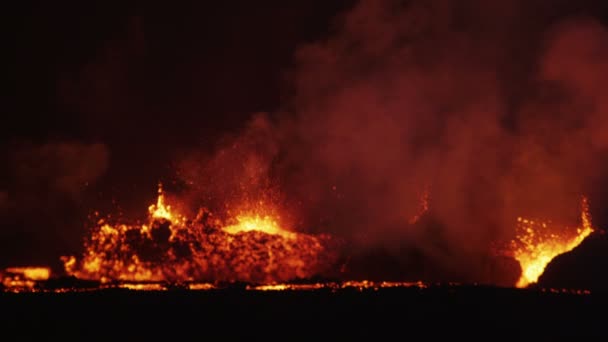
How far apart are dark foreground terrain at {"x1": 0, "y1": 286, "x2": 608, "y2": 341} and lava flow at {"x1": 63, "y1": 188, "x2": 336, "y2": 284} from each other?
19.8 ft

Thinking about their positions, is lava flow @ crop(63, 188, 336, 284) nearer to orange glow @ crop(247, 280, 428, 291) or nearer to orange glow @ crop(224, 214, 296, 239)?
orange glow @ crop(224, 214, 296, 239)

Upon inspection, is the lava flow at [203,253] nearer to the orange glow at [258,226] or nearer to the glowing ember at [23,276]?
the orange glow at [258,226]

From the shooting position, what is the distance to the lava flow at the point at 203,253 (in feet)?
90.5

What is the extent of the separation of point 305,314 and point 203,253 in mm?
10130

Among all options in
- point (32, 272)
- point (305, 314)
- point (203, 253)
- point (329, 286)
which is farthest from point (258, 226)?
point (32, 272)

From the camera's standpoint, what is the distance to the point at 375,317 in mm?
19156

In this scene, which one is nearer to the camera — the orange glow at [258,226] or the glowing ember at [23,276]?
the glowing ember at [23,276]

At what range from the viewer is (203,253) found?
27922mm

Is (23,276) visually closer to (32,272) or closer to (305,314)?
(32,272)

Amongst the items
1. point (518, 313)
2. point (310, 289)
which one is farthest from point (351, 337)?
point (518, 313)

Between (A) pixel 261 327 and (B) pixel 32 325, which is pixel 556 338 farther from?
(B) pixel 32 325

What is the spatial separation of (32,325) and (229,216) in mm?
13033

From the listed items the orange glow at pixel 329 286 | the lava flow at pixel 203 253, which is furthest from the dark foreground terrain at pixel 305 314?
the lava flow at pixel 203 253

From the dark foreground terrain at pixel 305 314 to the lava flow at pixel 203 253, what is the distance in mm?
6033
